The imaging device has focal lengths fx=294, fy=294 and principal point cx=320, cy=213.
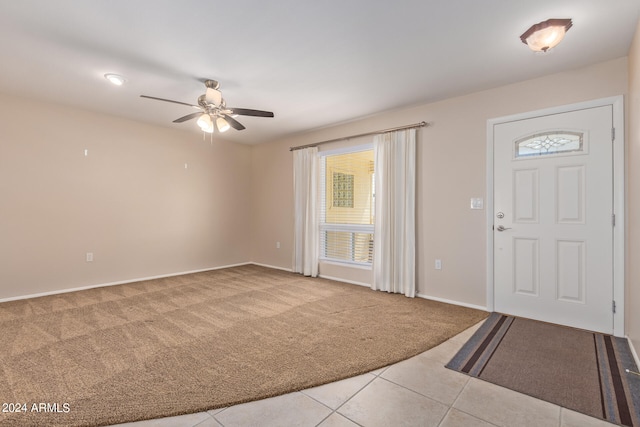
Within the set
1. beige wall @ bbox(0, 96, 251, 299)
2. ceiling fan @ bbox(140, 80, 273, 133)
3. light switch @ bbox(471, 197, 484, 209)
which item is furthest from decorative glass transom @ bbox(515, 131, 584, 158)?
beige wall @ bbox(0, 96, 251, 299)

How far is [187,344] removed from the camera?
2539 millimetres

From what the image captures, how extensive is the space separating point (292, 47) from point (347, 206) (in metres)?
2.82

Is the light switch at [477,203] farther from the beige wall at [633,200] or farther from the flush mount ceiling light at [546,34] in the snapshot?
the flush mount ceiling light at [546,34]

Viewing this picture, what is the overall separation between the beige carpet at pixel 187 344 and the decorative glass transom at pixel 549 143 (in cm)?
187

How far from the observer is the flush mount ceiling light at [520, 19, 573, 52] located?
2.17 meters

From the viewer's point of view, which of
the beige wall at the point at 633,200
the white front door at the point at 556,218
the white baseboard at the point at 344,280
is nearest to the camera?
the beige wall at the point at 633,200

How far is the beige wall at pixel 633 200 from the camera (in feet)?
7.42

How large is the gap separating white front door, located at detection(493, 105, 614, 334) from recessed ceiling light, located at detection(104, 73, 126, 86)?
421cm

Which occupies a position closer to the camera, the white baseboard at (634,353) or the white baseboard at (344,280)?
the white baseboard at (634,353)

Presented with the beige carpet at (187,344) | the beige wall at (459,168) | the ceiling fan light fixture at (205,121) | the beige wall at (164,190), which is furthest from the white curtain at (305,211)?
the ceiling fan light fixture at (205,121)

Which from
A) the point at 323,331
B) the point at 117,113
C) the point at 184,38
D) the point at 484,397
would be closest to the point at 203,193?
the point at 117,113

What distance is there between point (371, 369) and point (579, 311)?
2.32 meters

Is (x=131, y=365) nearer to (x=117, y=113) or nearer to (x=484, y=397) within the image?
(x=484, y=397)

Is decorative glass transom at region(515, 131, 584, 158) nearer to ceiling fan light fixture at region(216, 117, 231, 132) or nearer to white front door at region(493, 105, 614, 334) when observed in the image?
white front door at region(493, 105, 614, 334)
